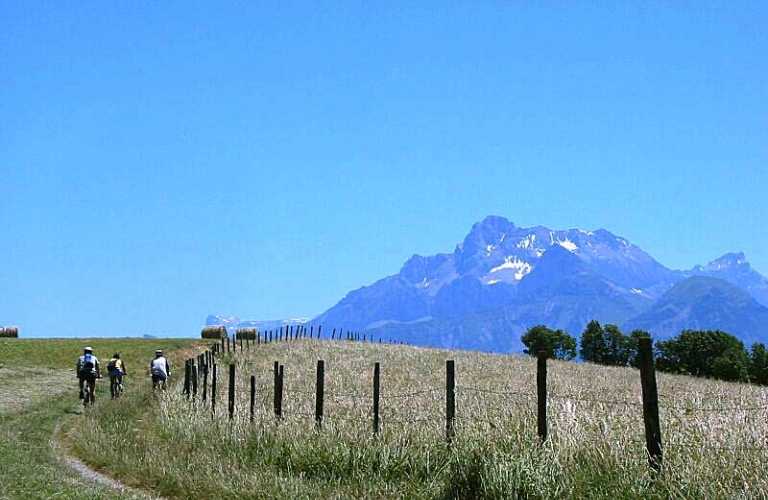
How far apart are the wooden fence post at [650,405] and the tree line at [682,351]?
4920 cm

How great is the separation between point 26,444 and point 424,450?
1120 cm

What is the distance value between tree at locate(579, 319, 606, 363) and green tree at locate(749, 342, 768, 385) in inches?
1036

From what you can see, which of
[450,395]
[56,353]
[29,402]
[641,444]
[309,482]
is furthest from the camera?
[56,353]

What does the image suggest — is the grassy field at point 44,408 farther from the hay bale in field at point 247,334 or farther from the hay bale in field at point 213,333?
the hay bale in field at point 247,334

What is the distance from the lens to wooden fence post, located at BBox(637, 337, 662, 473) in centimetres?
1116

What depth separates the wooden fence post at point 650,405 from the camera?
36.6 feet

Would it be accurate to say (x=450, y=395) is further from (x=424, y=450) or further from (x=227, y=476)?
(x=227, y=476)

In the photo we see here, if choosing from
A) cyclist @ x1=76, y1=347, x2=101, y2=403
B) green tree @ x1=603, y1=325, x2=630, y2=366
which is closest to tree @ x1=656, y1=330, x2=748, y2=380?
green tree @ x1=603, y1=325, x2=630, y2=366

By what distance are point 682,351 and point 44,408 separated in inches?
3254

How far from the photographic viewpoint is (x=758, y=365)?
8050 cm

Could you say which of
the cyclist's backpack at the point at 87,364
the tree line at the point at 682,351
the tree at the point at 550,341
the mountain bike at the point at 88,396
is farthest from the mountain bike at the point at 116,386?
the tree at the point at 550,341

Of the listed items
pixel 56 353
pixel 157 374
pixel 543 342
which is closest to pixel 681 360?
pixel 543 342

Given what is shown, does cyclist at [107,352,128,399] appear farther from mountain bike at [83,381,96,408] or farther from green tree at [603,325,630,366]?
green tree at [603,325,630,366]

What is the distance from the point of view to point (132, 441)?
1920 centimetres
